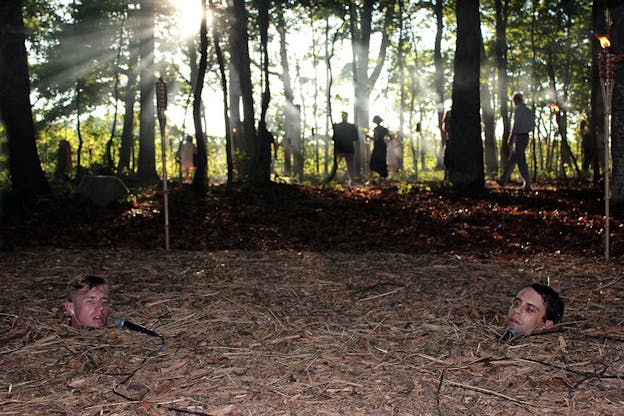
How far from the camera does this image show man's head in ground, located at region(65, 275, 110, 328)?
4.56 meters

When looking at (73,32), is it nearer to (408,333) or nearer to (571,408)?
(408,333)

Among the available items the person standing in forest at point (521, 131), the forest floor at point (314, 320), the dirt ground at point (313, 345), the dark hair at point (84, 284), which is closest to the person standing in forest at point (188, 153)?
the person standing in forest at point (521, 131)

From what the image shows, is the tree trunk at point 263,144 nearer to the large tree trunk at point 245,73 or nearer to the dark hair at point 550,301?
the large tree trunk at point 245,73

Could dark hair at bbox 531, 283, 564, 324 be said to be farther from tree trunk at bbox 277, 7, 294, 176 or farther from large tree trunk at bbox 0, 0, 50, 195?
tree trunk at bbox 277, 7, 294, 176

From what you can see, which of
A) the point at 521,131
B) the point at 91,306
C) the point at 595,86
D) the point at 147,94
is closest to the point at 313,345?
the point at 91,306

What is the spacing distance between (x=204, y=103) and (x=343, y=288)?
113ft

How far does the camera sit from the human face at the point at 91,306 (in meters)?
4.56

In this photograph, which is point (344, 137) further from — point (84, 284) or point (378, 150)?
point (84, 284)

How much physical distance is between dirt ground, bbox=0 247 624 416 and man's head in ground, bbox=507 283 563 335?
0.13m

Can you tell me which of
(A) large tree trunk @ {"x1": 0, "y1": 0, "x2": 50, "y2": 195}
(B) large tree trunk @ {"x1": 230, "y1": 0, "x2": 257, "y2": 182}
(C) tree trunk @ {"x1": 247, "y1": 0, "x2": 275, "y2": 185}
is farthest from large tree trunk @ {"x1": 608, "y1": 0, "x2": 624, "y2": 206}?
(A) large tree trunk @ {"x1": 0, "y1": 0, "x2": 50, "y2": 195}

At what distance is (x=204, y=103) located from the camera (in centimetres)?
3888

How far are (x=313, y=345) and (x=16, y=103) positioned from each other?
8.81 metres

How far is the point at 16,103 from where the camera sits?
1092 centimetres

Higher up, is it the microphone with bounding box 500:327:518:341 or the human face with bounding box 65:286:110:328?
the human face with bounding box 65:286:110:328
